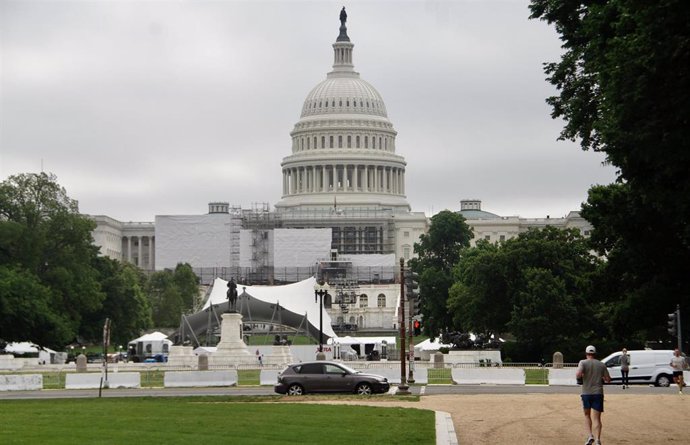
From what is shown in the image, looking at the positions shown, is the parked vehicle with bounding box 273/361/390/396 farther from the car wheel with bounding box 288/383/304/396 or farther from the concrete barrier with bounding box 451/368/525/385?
the concrete barrier with bounding box 451/368/525/385

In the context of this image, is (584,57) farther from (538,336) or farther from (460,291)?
(460,291)

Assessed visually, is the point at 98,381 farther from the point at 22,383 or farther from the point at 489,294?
the point at 489,294

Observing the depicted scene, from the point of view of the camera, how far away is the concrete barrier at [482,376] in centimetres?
6850

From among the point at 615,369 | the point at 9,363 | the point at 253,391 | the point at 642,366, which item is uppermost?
the point at 9,363

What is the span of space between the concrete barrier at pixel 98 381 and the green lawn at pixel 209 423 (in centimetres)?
1786

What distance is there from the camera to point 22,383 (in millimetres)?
67750

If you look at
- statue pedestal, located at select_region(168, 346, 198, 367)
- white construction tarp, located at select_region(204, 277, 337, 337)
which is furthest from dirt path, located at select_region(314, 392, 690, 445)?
white construction tarp, located at select_region(204, 277, 337, 337)

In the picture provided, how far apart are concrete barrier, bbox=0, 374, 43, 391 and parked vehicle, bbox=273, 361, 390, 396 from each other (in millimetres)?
14129

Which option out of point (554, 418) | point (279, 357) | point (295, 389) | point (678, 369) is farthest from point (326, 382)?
point (279, 357)

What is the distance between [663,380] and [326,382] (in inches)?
560

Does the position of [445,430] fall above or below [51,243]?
below

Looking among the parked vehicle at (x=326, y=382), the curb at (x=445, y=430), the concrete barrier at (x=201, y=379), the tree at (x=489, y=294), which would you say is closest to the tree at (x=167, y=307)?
the tree at (x=489, y=294)

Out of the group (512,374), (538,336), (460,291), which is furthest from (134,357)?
(512,374)

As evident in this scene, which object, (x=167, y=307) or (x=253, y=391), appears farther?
(x=167, y=307)
